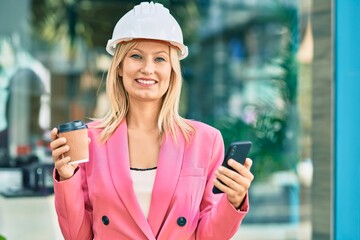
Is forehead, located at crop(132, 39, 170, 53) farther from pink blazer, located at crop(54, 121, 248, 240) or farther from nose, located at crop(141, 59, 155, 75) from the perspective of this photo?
pink blazer, located at crop(54, 121, 248, 240)

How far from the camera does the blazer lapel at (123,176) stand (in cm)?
191

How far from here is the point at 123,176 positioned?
1935 millimetres

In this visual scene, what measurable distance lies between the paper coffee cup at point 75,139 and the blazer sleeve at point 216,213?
39 centimetres

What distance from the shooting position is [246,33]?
7402 mm

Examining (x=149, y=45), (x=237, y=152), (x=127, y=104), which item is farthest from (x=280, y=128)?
(x=237, y=152)

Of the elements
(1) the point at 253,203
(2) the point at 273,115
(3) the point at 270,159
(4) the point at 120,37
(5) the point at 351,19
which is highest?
(5) the point at 351,19

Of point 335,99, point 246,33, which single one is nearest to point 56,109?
point 246,33

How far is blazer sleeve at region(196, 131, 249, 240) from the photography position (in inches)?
74.3

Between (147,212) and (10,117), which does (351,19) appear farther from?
(10,117)

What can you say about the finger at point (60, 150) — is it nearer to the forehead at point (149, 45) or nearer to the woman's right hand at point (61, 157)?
the woman's right hand at point (61, 157)

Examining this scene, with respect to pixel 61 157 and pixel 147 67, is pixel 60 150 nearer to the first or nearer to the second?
pixel 61 157

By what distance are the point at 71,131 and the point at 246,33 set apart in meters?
5.76

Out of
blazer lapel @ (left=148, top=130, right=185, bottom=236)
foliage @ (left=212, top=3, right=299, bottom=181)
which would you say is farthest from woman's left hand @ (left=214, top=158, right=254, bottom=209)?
foliage @ (left=212, top=3, right=299, bottom=181)

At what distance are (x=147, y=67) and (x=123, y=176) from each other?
12.5 inches
